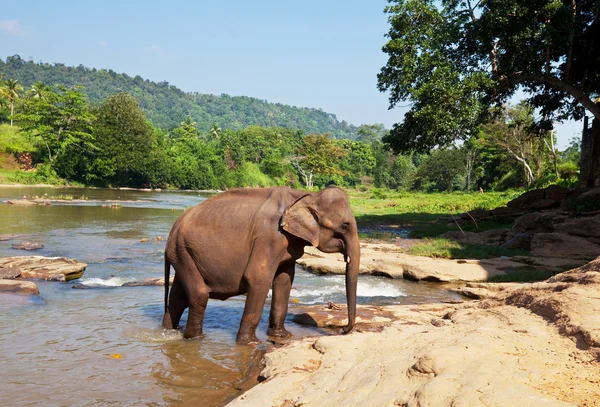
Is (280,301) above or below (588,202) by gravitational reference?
below

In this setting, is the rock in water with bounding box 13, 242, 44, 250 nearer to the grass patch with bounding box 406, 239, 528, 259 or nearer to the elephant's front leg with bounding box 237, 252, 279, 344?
the grass patch with bounding box 406, 239, 528, 259

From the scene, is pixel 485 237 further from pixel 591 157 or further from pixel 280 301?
pixel 280 301

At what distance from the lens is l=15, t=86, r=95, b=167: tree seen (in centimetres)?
6431

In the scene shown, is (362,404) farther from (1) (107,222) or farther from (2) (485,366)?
(1) (107,222)

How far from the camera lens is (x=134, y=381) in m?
6.11

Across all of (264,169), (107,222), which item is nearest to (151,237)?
(107,222)

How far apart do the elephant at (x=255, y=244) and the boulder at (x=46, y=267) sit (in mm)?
6220

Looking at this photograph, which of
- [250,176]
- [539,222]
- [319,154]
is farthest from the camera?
[250,176]

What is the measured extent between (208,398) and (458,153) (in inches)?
2777

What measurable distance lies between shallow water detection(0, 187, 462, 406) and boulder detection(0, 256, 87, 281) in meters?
0.42

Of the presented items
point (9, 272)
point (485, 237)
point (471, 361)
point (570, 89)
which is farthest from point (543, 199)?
point (471, 361)

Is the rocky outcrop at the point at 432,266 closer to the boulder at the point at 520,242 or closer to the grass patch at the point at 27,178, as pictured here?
the boulder at the point at 520,242

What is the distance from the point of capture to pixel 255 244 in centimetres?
735

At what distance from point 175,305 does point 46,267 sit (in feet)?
21.0
